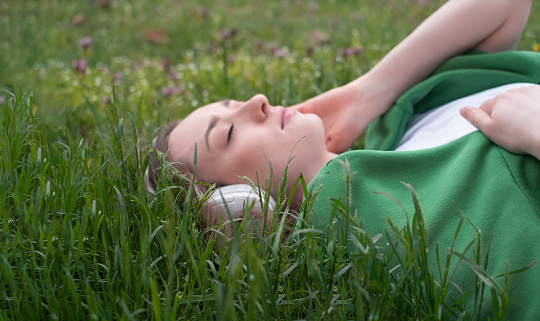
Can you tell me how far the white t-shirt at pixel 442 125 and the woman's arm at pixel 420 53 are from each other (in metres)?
0.18

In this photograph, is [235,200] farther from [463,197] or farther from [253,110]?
[463,197]

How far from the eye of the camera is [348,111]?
2273 mm

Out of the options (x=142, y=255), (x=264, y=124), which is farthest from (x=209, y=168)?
(x=142, y=255)

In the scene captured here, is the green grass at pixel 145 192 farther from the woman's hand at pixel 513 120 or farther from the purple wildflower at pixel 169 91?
the woman's hand at pixel 513 120

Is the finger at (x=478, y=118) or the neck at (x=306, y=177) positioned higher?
the finger at (x=478, y=118)

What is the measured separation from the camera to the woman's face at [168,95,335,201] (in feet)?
5.92

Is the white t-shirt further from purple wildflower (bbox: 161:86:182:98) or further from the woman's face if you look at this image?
purple wildflower (bbox: 161:86:182:98)

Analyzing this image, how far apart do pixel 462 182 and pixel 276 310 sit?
0.74 m

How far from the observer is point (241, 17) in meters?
6.43

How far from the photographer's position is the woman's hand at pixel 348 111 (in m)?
2.27

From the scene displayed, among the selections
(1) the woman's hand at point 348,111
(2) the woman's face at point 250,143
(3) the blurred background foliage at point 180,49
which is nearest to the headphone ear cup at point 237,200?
(2) the woman's face at point 250,143

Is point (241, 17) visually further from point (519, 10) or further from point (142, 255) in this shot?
point (142, 255)

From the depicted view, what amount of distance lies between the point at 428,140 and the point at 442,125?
0.35 ft

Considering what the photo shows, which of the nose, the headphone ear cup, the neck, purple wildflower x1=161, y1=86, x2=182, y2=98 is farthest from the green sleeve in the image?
purple wildflower x1=161, y1=86, x2=182, y2=98
